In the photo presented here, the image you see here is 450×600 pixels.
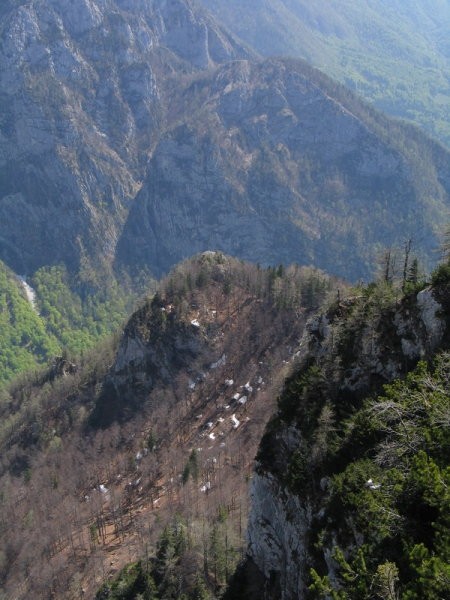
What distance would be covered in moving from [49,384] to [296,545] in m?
134

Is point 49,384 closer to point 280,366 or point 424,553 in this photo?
point 280,366

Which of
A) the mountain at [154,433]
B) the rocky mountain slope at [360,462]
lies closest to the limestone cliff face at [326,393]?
the rocky mountain slope at [360,462]

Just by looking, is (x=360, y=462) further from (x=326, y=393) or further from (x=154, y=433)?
(x=154, y=433)

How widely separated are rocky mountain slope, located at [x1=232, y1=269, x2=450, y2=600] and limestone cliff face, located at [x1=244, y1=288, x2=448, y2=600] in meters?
0.08

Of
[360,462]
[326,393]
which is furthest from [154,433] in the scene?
[360,462]

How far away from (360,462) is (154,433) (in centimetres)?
7906

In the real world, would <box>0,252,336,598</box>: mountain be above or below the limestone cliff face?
below

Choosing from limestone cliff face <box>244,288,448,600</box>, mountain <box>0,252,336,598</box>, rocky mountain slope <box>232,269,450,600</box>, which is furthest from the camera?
mountain <box>0,252,336,598</box>

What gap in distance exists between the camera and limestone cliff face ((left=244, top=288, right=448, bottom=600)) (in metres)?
36.4

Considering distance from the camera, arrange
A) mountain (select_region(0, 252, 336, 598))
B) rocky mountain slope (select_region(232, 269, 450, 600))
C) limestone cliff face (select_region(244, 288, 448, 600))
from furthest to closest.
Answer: mountain (select_region(0, 252, 336, 598))
limestone cliff face (select_region(244, 288, 448, 600))
rocky mountain slope (select_region(232, 269, 450, 600))

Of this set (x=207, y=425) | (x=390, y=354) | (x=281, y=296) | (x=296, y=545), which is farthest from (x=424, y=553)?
(x=281, y=296)

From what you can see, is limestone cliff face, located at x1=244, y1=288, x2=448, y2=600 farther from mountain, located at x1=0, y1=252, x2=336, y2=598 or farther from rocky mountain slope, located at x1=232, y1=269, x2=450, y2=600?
mountain, located at x1=0, y1=252, x2=336, y2=598

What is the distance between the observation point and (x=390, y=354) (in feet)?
132

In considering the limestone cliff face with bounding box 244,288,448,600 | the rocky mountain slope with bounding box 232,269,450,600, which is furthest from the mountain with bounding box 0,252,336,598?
the rocky mountain slope with bounding box 232,269,450,600
